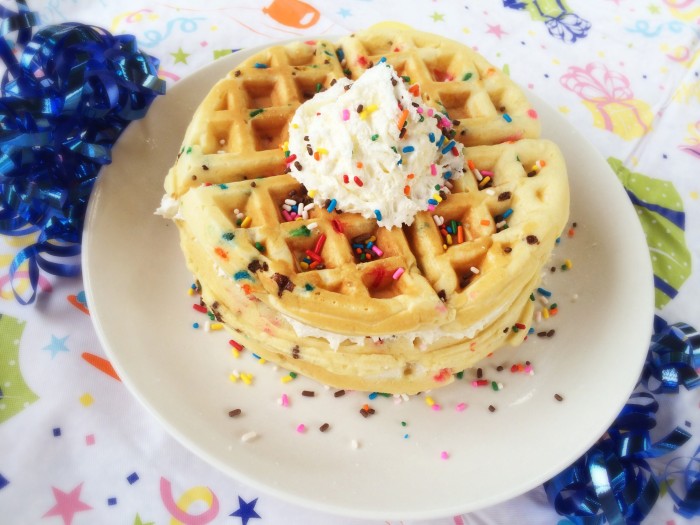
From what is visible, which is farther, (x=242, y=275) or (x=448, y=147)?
(x=448, y=147)

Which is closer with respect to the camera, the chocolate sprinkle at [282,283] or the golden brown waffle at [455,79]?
the chocolate sprinkle at [282,283]

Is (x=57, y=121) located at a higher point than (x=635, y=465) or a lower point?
higher

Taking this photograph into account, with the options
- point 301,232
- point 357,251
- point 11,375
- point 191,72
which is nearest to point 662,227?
point 357,251

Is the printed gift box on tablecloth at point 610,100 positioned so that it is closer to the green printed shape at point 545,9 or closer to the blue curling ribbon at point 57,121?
the green printed shape at point 545,9

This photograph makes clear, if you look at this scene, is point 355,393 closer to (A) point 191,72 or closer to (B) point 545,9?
(A) point 191,72

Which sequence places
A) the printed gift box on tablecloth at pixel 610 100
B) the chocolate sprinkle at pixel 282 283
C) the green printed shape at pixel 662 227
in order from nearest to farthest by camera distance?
1. the chocolate sprinkle at pixel 282 283
2. the green printed shape at pixel 662 227
3. the printed gift box on tablecloth at pixel 610 100

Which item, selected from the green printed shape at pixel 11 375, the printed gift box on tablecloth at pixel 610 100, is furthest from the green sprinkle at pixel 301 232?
the printed gift box on tablecloth at pixel 610 100
